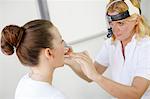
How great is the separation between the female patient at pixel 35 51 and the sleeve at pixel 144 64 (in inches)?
19.0

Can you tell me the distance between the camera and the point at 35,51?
1137 millimetres

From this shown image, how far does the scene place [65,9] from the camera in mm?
1859

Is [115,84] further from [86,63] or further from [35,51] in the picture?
[35,51]

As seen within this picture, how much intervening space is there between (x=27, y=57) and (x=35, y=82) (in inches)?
4.2

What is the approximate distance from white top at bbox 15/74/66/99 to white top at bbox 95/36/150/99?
1.68 feet

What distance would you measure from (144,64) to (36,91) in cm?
61

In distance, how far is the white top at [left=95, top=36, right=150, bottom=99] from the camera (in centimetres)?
145

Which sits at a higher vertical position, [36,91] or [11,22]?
[11,22]

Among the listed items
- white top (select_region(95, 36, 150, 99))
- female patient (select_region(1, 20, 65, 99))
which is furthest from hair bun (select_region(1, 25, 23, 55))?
white top (select_region(95, 36, 150, 99))

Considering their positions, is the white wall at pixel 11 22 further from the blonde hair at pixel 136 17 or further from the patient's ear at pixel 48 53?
the patient's ear at pixel 48 53

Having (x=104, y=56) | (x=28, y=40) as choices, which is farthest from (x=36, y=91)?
(x=104, y=56)

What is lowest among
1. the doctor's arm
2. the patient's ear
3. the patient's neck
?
the doctor's arm

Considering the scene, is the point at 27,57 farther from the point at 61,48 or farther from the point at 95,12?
the point at 95,12

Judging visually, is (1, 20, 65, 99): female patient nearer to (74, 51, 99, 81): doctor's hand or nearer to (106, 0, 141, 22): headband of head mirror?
(74, 51, 99, 81): doctor's hand
